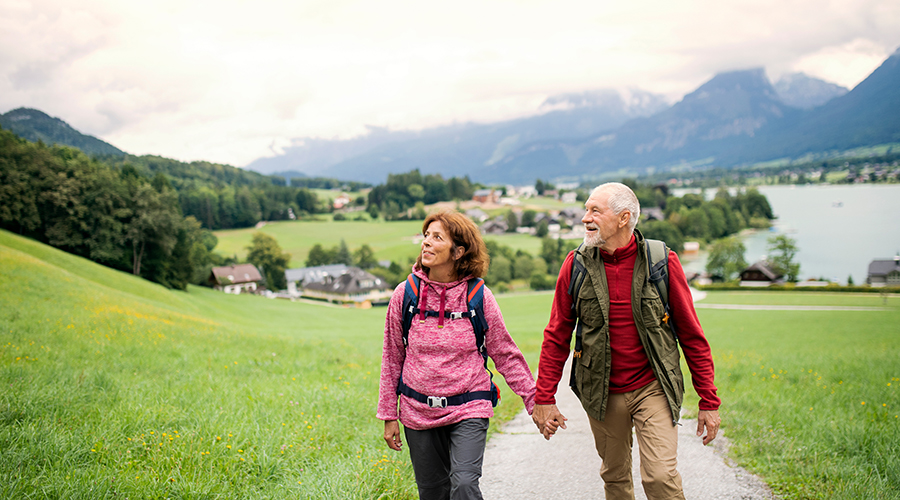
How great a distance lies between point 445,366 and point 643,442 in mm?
1410

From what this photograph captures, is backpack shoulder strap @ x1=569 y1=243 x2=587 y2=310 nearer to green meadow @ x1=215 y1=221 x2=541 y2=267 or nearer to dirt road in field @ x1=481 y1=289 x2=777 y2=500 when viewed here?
dirt road in field @ x1=481 y1=289 x2=777 y2=500

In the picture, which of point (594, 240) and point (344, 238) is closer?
point (594, 240)

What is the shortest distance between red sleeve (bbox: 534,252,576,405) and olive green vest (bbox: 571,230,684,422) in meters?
0.09

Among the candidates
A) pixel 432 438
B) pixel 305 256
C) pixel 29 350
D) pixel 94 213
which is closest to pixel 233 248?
pixel 305 256

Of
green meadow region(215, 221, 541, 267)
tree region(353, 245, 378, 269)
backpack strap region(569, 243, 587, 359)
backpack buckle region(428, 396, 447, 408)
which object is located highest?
backpack strap region(569, 243, 587, 359)

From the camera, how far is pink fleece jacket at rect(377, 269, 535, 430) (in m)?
3.17

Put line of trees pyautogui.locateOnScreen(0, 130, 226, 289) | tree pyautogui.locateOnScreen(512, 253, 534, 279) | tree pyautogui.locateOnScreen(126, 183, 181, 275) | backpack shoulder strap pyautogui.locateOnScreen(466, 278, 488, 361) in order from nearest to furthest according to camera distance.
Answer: backpack shoulder strap pyautogui.locateOnScreen(466, 278, 488, 361) < line of trees pyautogui.locateOnScreen(0, 130, 226, 289) < tree pyautogui.locateOnScreen(126, 183, 181, 275) < tree pyautogui.locateOnScreen(512, 253, 534, 279)

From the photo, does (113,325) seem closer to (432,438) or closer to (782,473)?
(432,438)

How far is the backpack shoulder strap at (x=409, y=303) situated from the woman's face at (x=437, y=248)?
0.15 metres

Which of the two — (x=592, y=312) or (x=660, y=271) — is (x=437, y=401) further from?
(x=660, y=271)

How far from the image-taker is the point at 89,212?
4406 cm

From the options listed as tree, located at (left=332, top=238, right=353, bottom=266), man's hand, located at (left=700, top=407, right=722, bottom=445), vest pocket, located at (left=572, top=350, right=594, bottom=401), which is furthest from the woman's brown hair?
tree, located at (left=332, top=238, right=353, bottom=266)

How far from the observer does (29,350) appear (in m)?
7.69

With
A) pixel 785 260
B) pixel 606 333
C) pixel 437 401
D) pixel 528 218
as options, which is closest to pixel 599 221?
pixel 606 333
